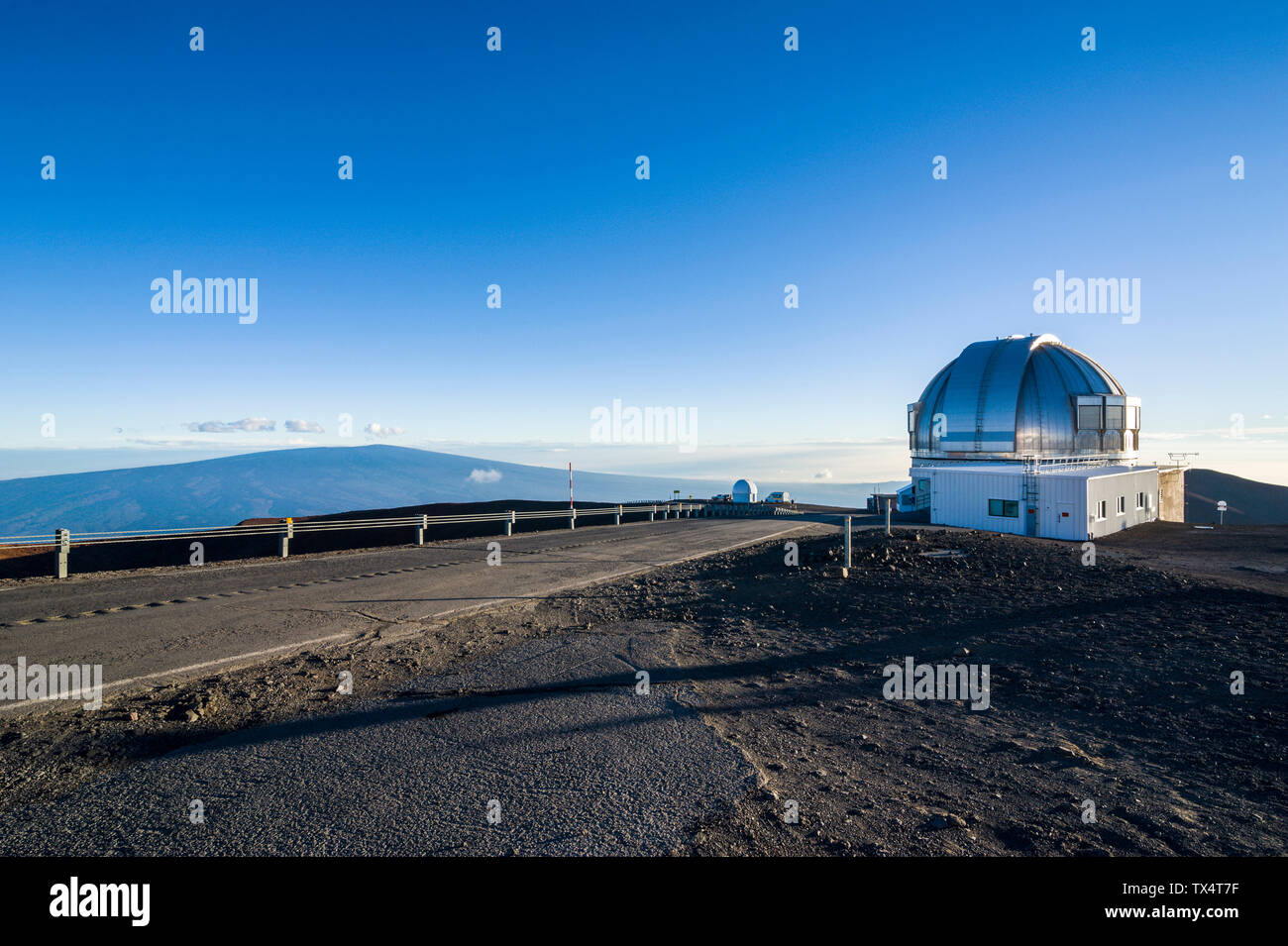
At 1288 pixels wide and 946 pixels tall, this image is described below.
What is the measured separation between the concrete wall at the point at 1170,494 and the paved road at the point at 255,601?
3377 cm

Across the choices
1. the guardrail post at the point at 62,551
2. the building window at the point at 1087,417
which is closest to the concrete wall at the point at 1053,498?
the building window at the point at 1087,417

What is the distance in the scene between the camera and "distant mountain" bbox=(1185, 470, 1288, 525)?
7675 centimetres

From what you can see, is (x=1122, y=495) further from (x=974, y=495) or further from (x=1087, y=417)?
(x=1087, y=417)

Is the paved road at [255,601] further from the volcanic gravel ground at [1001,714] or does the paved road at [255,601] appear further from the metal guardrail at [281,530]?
the volcanic gravel ground at [1001,714]

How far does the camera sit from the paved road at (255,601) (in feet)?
24.1

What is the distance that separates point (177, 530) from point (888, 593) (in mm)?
16936

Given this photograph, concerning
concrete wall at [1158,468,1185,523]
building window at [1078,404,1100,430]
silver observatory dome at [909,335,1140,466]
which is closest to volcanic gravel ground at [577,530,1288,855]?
silver observatory dome at [909,335,1140,466]

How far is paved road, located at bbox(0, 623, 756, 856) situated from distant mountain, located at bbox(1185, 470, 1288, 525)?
97.1 meters

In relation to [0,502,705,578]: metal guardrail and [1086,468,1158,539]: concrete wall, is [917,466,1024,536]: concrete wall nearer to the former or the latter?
[1086,468,1158,539]: concrete wall

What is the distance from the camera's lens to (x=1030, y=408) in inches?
1438

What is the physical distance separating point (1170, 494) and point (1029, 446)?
10.3 metres

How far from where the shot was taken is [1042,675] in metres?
6.61

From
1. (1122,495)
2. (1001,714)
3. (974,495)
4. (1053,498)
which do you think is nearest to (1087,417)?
(1122,495)
